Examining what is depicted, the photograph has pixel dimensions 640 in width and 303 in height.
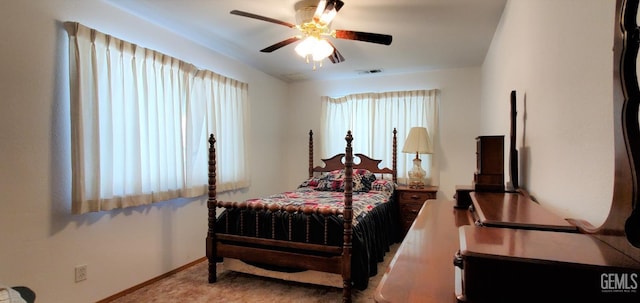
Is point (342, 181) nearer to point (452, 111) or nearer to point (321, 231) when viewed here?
point (321, 231)

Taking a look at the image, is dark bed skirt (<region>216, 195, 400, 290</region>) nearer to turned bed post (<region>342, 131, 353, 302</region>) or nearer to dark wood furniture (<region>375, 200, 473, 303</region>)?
turned bed post (<region>342, 131, 353, 302</region>)

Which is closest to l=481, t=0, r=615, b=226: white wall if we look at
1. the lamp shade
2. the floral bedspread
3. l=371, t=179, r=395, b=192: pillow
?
the floral bedspread

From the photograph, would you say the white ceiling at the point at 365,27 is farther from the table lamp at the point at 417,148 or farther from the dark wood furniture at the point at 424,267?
the dark wood furniture at the point at 424,267

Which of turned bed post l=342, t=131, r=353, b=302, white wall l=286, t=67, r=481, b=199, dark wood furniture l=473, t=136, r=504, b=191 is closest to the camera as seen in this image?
dark wood furniture l=473, t=136, r=504, b=191

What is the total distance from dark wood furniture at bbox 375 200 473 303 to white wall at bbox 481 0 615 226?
17.0 inches

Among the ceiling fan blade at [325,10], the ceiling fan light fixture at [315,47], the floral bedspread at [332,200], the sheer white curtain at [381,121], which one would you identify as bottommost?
the floral bedspread at [332,200]

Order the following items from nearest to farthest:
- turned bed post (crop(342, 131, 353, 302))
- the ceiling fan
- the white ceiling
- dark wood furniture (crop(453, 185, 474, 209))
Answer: dark wood furniture (crop(453, 185, 474, 209)), the ceiling fan, turned bed post (crop(342, 131, 353, 302)), the white ceiling

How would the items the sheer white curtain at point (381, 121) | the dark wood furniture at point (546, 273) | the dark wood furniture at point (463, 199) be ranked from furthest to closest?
1. the sheer white curtain at point (381, 121)
2. the dark wood furniture at point (463, 199)
3. the dark wood furniture at point (546, 273)

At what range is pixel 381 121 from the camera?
175 inches

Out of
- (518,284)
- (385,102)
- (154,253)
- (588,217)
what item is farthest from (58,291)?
(385,102)

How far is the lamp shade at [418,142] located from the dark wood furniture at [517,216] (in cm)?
255

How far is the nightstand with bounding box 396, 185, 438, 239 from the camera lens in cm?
386

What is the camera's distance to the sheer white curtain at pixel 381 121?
4246 millimetres

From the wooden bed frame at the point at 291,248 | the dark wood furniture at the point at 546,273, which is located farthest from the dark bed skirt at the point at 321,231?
the dark wood furniture at the point at 546,273
